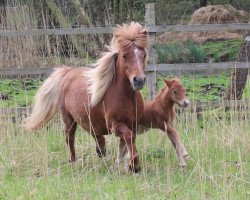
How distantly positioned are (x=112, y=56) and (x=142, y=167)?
121cm

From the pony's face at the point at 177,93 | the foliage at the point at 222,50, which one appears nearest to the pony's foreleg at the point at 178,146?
the pony's face at the point at 177,93

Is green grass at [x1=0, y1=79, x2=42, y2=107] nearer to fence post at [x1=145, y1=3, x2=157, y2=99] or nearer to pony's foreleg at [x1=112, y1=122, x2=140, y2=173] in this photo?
fence post at [x1=145, y1=3, x2=157, y2=99]

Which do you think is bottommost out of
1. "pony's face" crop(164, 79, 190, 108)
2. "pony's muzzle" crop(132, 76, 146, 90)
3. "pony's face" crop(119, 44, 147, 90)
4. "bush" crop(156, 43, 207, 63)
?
"bush" crop(156, 43, 207, 63)

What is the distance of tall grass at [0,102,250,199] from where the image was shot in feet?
16.9

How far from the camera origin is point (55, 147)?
7.65 metres

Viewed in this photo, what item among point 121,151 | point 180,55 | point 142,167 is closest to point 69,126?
point 121,151

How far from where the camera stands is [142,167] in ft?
20.4

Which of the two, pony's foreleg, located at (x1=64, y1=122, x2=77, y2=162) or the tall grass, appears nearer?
the tall grass

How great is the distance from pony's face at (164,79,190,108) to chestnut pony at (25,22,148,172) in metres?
0.61

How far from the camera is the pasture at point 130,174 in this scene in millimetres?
5164

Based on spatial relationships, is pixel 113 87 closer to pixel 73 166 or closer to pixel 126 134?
pixel 126 134

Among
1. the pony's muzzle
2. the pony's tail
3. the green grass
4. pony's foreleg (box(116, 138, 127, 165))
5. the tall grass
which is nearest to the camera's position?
the tall grass

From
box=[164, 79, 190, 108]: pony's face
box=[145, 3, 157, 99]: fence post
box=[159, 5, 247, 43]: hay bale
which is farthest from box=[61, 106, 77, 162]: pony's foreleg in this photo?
box=[159, 5, 247, 43]: hay bale

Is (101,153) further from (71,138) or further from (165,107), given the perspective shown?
(165,107)
